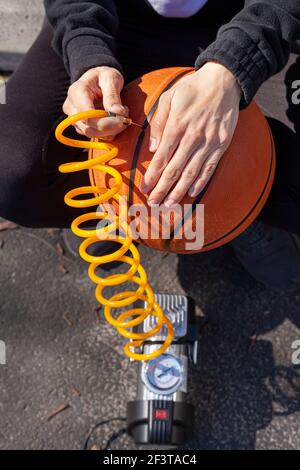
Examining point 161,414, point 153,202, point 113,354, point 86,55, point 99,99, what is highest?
point 86,55

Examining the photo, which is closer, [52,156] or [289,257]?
[52,156]

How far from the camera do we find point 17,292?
2.13 m

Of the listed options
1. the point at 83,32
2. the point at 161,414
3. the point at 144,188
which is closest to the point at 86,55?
the point at 83,32

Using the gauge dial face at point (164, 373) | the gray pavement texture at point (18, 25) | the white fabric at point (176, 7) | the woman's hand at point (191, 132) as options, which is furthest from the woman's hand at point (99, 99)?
the gray pavement texture at point (18, 25)

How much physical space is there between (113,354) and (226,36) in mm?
1256

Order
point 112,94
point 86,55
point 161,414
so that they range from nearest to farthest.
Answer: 1. point 112,94
2. point 86,55
3. point 161,414

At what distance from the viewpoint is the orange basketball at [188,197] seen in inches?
52.6

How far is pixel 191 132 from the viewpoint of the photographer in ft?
4.25

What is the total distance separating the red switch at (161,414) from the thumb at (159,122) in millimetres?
949

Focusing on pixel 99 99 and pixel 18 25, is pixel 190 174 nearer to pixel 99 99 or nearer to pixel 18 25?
pixel 99 99

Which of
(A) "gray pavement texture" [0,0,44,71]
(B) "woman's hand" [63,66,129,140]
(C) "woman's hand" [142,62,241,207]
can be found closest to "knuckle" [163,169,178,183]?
(C) "woman's hand" [142,62,241,207]

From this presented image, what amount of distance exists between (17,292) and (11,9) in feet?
4.05
